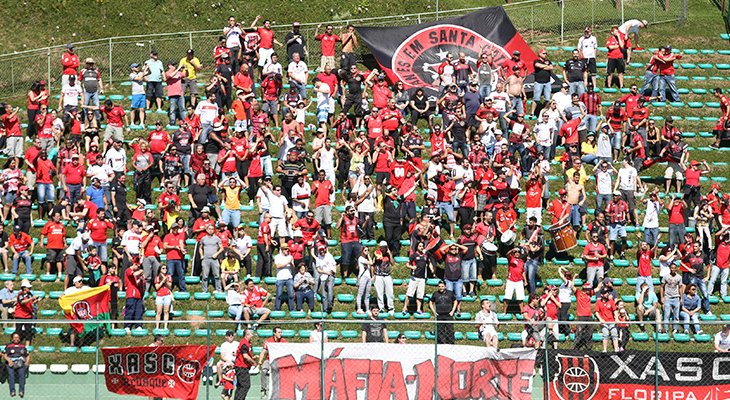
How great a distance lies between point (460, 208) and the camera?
22766 millimetres

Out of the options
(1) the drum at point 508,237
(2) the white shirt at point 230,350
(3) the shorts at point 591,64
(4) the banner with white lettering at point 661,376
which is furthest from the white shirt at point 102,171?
(3) the shorts at point 591,64

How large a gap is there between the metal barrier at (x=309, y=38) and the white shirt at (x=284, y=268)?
32.8 feet

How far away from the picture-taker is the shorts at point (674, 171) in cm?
2436

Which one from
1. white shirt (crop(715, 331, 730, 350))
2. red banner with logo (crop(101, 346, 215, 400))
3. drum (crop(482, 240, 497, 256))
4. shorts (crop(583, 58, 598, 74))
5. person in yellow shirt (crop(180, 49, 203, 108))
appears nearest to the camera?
red banner with logo (crop(101, 346, 215, 400))

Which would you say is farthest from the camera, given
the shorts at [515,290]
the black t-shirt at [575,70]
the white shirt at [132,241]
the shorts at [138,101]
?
the black t-shirt at [575,70]

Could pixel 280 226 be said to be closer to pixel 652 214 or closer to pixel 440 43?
pixel 652 214

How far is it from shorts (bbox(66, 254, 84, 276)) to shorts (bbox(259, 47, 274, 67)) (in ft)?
26.6

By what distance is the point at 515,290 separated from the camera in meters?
21.1

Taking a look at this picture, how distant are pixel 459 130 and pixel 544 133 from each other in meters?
2.08

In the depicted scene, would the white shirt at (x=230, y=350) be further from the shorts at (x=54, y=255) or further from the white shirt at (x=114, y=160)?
the white shirt at (x=114, y=160)

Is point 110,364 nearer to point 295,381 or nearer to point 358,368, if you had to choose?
point 295,381

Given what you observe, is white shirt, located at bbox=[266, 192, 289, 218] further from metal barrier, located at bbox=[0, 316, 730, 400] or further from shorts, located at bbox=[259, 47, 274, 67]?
shorts, located at bbox=[259, 47, 274, 67]

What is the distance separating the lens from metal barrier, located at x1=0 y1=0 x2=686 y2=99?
92.2ft

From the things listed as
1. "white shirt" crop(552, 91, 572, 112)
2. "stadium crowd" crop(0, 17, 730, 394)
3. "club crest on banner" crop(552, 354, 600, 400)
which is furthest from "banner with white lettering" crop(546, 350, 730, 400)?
"white shirt" crop(552, 91, 572, 112)
